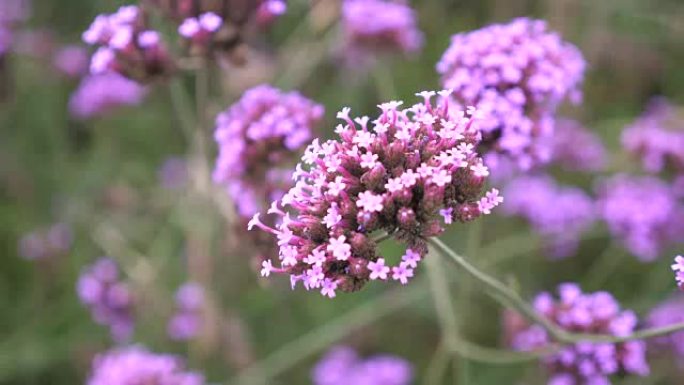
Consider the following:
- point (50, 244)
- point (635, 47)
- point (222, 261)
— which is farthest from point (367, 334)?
A: point (635, 47)

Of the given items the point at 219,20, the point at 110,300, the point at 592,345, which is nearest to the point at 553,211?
the point at 592,345

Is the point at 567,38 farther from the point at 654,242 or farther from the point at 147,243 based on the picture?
the point at 147,243

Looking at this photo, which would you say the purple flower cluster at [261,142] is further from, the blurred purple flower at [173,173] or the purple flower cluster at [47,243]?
the purple flower cluster at [47,243]

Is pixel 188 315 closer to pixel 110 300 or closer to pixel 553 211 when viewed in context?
pixel 110 300

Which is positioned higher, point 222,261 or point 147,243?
point 147,243

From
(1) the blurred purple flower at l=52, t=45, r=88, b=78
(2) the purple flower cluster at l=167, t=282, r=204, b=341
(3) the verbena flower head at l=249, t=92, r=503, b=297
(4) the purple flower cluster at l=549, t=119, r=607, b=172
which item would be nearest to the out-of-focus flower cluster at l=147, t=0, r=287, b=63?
(3) the verbena flower head at l=249, t=92, r=503, b=297

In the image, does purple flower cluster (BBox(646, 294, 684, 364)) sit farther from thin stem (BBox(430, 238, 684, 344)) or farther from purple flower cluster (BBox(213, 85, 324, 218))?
purple flower cluster (BBox(213, 85, 324, 218))

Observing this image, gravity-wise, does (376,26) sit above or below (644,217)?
above
